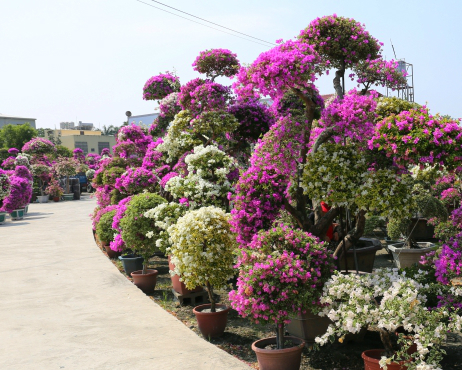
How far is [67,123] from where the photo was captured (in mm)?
100062

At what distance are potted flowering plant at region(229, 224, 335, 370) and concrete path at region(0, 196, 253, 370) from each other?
0.55 meters

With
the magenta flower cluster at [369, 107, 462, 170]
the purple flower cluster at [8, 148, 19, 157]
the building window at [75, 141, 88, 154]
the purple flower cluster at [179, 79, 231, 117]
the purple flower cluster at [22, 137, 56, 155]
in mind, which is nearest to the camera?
the magenta flower cluster at [369, 107, 462, 170]

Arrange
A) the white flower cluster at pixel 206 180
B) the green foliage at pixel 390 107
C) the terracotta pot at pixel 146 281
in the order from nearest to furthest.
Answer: the green foliage at pixel 390 107 < the white flower cluster at pixel 206 180 < the terracotta pot at pixel 146 281

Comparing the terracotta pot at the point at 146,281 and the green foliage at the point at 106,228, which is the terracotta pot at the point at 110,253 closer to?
the green foliage at the point at 106,228

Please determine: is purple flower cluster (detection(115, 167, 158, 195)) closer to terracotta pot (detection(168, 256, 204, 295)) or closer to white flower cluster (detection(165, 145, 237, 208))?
white flower cluster (detection(165, 145, 237, 208))

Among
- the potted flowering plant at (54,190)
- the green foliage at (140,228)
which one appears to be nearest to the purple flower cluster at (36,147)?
the potted flowering plant at (54,190)

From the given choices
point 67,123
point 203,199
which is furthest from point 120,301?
point 67,123

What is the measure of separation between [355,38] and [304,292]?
298 cm

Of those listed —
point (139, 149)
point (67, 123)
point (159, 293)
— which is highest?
point (67, 123)

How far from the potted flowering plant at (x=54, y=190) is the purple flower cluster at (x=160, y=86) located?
21552 mm

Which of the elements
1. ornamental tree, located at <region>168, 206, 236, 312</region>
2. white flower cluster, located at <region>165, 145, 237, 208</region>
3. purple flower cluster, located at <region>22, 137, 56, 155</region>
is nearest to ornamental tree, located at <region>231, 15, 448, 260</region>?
ornamental tree, located at <region>168, 206, 236, 312</region>

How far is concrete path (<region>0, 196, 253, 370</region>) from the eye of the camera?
4746 mm

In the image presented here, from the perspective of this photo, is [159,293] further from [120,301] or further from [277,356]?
[277,356]

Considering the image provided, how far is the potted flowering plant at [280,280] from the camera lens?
13.8 feet
